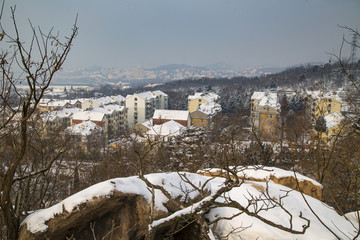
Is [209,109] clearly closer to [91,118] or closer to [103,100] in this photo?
[91,118]

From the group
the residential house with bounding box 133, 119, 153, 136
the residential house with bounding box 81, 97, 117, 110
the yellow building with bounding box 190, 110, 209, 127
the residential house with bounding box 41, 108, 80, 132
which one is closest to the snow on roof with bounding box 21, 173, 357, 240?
the residential house with bounding box 41, 108, 80, 132

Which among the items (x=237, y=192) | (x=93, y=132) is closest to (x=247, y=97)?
(x=93, y=132)

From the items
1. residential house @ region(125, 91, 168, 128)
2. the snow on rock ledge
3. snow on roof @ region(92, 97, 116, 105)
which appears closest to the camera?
the snow on rock ledge

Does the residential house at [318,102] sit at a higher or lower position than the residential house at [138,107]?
higher

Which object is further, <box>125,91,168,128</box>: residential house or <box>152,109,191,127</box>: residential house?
<box>125,91,168,128</box>: residential house

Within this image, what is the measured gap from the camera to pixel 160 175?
4.18 m

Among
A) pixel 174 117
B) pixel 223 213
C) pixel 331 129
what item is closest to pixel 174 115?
pixel 174 117

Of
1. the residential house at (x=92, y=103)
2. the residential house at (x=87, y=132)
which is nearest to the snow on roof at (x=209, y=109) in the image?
the residential house at (x=87, y=132)

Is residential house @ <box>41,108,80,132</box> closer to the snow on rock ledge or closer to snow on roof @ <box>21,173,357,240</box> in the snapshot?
snow on roof @ <box>21,173,357,240</box>

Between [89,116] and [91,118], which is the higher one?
[89,116]

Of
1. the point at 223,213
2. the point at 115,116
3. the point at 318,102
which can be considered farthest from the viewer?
the point at 115,116

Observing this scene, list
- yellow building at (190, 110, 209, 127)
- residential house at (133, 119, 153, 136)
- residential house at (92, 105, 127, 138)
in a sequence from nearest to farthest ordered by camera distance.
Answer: residential house at (133, 119, 153, 136) < yellow building at (190, 110, 209, 127) < residential house at (92, 105, 127, 138)

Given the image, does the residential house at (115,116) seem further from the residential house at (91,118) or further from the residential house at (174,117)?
the residential house at (174,117)

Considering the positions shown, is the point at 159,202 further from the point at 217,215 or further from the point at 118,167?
the point at 118,167
